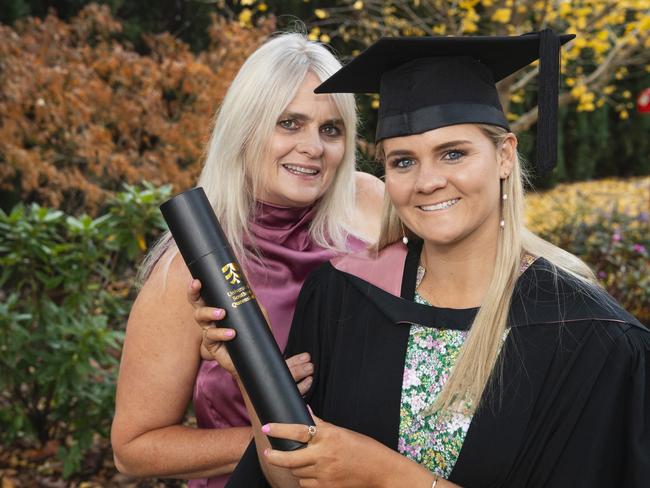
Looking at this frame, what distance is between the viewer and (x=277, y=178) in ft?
7.91

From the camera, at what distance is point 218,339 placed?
5.57 ft

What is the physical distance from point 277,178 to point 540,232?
4.33 m

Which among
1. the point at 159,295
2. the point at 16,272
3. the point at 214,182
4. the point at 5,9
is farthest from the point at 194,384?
the point at 5,9

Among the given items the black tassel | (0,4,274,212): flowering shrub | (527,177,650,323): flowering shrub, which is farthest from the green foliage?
(527,177,650,323): flowering shrub

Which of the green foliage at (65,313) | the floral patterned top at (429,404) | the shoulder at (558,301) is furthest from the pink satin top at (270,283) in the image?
the green foliage at (65,313)

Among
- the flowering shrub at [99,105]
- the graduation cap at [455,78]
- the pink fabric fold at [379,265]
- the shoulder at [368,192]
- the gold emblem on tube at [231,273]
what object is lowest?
the pink fabric fold at [379,265]

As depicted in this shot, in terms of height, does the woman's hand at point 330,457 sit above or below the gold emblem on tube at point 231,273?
below

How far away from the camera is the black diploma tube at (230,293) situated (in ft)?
5.40

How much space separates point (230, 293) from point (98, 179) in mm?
4891

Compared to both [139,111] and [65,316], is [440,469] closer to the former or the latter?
[65,316]

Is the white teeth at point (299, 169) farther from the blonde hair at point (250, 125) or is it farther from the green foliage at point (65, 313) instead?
the green foliage at point (65, 313)

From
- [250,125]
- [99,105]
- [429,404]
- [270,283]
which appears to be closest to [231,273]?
[429,404]

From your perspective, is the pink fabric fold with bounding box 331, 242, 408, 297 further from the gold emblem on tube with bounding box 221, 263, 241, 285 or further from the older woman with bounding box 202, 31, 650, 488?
the gold emblem on tube with bounding box 221, 263, 241, 285

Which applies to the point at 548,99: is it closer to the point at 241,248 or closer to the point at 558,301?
the point at 558,301
